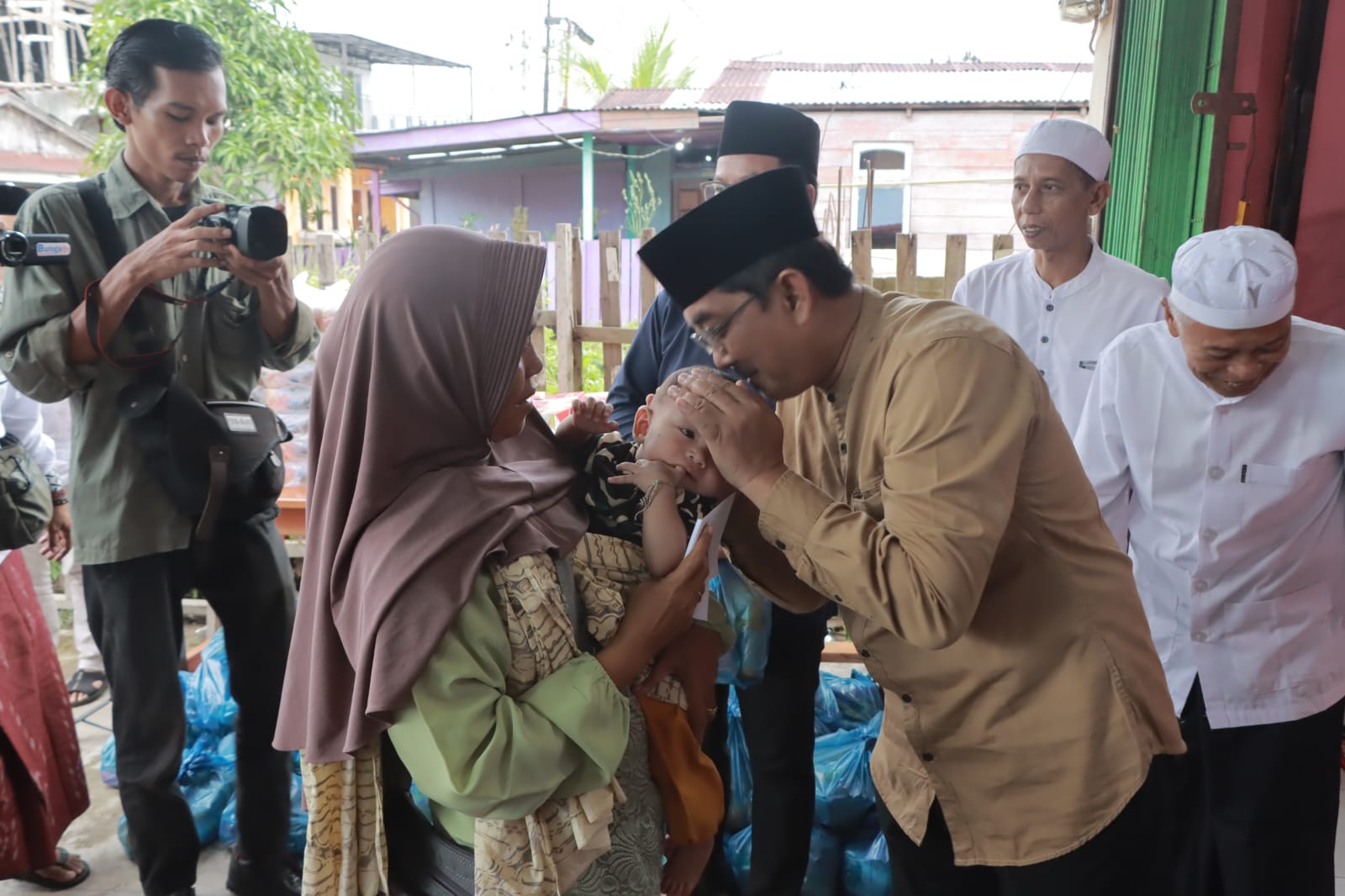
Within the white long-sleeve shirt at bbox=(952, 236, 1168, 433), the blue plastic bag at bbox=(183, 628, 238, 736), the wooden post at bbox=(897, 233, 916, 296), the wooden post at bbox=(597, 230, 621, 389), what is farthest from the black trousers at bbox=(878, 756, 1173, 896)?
the wooden post at bbox=(597, 230, 621, 389)

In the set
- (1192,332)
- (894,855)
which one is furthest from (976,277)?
(894,855)

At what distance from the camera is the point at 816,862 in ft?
9.27

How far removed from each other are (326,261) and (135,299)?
14.6ft

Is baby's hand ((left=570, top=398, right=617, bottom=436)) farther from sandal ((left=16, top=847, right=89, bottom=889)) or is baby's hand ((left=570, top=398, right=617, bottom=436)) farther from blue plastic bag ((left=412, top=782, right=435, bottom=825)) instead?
sandal ((left=16, top=847, right=89, bottom=889))

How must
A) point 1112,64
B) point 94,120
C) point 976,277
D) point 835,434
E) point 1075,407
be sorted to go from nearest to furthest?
point 835,434
point 1075,407
point 976,277
point 1112,64
point 94,120

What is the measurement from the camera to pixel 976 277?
3506 millimetres

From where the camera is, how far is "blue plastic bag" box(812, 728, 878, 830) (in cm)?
287

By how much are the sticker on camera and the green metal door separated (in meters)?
3.40

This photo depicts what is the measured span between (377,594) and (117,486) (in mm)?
1440

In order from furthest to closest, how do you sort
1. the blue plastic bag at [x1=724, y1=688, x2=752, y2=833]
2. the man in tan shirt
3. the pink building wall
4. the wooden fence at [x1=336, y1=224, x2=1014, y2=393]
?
the pink building wall, the wooden fence at [x1=336, y1=224, x2=1014, y2=393], the blue plastic bag at [x1=724, y1=688, x2=752, y2=833], the man in tan shirt

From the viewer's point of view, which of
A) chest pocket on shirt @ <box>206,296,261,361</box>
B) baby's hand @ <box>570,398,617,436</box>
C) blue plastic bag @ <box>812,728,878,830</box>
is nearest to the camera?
baby's hand @ <box>570,398,617,436</box>

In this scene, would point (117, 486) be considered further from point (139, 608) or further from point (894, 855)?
point (894, 855)

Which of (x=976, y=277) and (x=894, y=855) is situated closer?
(x=894, y=855)

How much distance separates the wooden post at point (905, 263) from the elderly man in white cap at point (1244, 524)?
2878 mm
